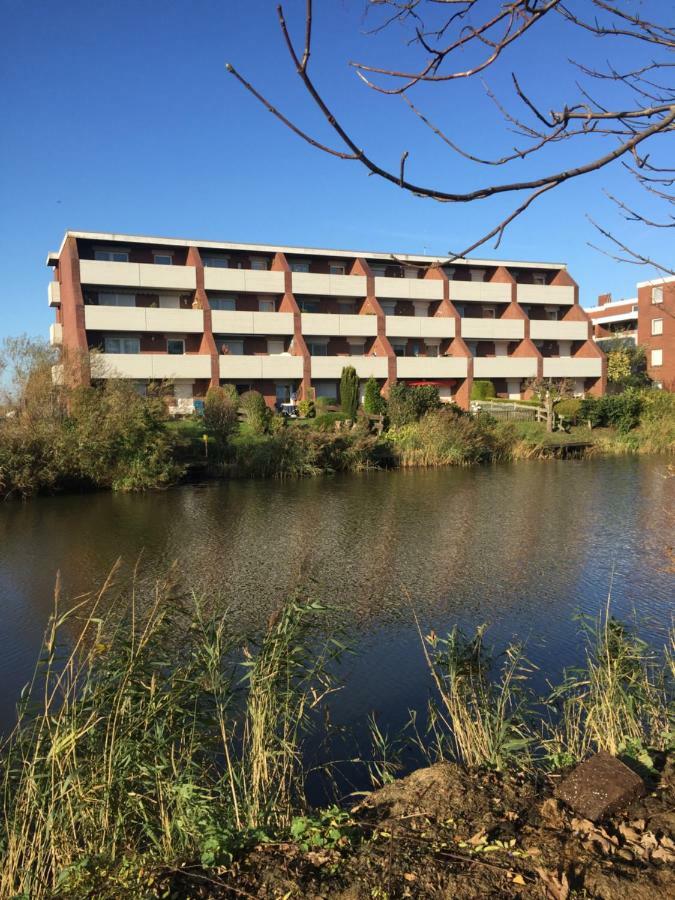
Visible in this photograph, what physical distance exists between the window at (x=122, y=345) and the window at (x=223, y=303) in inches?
197

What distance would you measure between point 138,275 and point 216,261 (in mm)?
5764

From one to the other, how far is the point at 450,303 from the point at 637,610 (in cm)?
3780

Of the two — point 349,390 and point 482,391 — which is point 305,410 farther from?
point 482,391

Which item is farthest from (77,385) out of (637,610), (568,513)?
(637,610)

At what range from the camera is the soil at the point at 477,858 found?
8.64ft

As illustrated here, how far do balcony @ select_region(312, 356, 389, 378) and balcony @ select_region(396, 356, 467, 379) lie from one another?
1.13 m

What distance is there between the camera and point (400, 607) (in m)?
9.22

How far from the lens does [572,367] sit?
153 feet

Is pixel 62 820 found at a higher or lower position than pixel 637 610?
higher

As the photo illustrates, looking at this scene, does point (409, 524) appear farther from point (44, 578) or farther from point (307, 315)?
point (307, 315)

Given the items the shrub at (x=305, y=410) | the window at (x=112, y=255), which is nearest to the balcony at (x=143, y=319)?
the window at (x=112, y=255)

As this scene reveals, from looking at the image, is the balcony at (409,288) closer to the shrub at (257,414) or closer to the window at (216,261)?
the window at (216,261)

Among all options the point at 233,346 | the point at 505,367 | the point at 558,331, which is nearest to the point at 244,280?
the point at 233,346

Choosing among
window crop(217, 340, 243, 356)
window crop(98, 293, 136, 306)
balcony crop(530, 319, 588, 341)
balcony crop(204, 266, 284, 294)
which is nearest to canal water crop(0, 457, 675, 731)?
window crop(217, 340, 243, 356)
